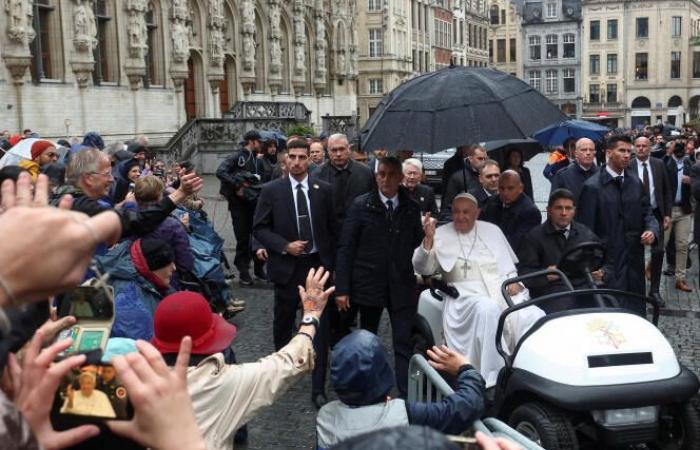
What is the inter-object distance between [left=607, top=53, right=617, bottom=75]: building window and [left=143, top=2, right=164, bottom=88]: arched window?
6091cm

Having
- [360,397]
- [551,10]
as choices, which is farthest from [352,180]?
[551,10]

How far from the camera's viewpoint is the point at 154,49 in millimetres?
28516

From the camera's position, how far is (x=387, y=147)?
5.49 meters

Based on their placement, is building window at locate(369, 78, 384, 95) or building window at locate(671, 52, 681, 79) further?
building window at locate(671, 52, 681, 79)

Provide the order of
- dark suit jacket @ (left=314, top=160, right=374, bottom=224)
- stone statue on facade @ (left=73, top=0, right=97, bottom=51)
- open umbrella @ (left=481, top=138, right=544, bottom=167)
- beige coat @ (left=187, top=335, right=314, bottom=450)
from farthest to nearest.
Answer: stone statue on facade @ (left=73, top=0, right=97, bottom=51), open umbrella @ (left=481, top=138, right=544, bottom=167), dark suit jacket @ (left=314, top=160, right=374, bottom=224), beige coat @ (left=187, top=335, right=314, bottom=450)

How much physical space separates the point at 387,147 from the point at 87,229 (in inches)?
164

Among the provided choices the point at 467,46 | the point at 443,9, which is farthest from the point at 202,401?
the point at 467,46

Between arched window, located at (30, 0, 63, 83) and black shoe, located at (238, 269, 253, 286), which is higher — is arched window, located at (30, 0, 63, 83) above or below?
above

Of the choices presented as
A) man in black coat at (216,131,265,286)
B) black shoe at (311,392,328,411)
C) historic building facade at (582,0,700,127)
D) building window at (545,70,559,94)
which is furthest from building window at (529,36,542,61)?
black shoe at (311,392,328,411)

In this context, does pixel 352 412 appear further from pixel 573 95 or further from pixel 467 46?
pixel 573 95

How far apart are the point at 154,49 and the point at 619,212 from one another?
80.1ft

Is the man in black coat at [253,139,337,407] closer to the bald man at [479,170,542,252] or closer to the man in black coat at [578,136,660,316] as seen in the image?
the bald man at [479,170,542,252]

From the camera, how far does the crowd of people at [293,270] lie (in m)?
1.58

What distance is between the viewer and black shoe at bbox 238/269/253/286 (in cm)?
1038
